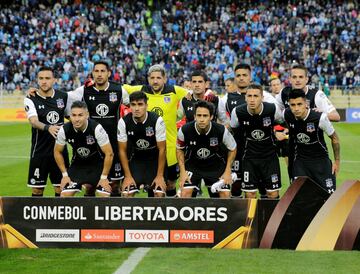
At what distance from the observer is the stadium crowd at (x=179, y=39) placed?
39.4 meters

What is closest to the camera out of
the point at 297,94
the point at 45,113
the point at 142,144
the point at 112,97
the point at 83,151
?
the point at 297,94

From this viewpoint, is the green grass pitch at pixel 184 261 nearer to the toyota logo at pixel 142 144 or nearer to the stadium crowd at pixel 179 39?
the toyota logo at pixel 142 144

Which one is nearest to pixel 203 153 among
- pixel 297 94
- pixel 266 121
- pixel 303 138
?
pixel 266 121

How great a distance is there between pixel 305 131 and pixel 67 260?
11.7ft

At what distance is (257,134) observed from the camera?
33.8ft

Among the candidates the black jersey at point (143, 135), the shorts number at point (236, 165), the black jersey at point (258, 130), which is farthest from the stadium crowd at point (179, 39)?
the black jersey at point (143, 135)

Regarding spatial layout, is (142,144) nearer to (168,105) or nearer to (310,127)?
(168,105)

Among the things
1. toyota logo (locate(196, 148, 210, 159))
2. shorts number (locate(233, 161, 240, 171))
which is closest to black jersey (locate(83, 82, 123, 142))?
toyota logo (locate(196, 148, 210, 159))

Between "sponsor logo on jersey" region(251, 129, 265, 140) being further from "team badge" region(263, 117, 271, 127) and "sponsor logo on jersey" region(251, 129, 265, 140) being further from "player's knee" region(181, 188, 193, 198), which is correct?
"player's knee" region(181, 188, 193, 198)

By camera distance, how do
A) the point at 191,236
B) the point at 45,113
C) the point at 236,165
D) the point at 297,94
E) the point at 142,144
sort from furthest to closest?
1. the point at 236,165
2. the point at 45,113
3. the point at 142,144
4. the point at 297,94
5. the point at 191,236

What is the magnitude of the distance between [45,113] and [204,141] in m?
2.40

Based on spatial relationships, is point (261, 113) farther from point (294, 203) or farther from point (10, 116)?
point (10, 116)

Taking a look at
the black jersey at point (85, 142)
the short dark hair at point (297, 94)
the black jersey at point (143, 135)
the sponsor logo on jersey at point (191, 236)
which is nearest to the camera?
the sponsor logo on jersey at point (191, 236)

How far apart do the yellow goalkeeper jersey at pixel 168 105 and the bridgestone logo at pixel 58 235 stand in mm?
2762
